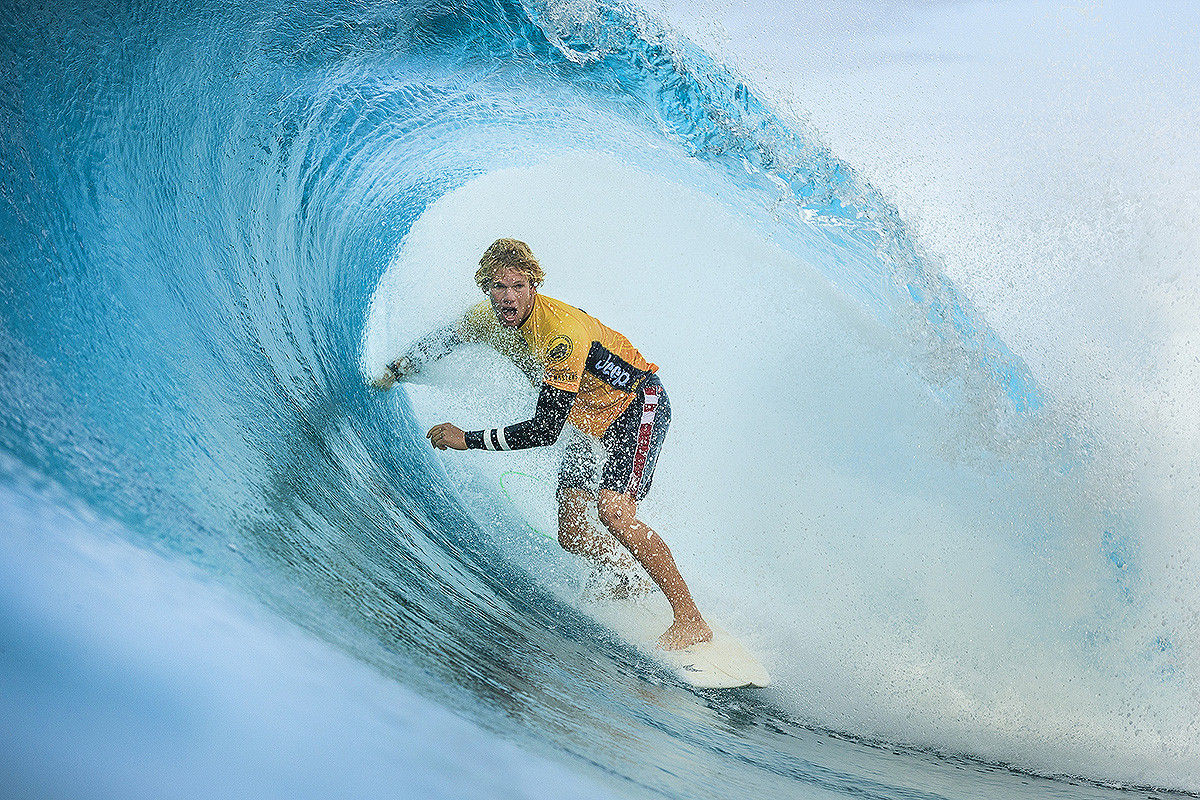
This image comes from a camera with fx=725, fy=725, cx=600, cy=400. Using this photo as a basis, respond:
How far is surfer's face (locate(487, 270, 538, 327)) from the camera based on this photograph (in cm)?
201

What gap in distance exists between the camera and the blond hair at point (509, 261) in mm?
2016

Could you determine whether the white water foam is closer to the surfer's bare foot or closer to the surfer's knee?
the surfer's bare foot

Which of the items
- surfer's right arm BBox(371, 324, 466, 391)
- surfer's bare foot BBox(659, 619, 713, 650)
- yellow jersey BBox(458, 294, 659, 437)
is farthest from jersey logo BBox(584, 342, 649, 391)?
surfer's bare foot BBox(659, 619, 713, 650)

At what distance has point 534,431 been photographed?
6.56 feet

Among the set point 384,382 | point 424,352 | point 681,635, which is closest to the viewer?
point 681,635

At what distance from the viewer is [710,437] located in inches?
122

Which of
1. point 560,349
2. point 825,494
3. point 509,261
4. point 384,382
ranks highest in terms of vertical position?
point 825,494

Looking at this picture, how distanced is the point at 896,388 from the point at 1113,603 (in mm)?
1192

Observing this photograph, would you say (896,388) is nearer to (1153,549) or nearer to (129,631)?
(1153,549)

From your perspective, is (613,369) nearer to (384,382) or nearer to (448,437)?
(448,437)

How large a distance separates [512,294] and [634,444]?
614 mm

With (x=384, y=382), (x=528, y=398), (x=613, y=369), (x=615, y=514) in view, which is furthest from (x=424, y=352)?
(x=615, y=514)

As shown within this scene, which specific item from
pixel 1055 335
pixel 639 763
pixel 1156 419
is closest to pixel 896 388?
pixel 1055 335

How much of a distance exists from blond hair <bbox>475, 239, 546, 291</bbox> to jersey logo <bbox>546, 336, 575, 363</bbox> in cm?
19
